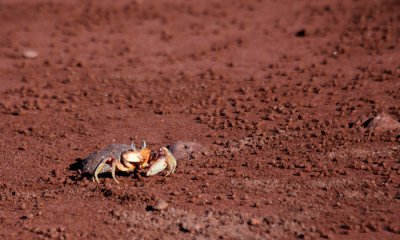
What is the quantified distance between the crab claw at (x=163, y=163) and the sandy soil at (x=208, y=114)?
0.50 feet

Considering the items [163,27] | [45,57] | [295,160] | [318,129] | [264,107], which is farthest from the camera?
[163,27]

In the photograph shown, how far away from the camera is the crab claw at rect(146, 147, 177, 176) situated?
786 centimetres

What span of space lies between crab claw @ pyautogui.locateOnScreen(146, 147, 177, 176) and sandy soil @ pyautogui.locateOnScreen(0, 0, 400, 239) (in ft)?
0.50

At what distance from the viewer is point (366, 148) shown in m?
8.56

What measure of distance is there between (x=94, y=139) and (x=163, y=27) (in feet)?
20.8

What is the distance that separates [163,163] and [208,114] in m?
2.48

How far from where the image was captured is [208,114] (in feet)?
33.5

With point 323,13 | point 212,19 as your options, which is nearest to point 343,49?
point 323,13

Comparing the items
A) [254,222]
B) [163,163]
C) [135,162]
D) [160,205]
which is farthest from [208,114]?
[254,222]

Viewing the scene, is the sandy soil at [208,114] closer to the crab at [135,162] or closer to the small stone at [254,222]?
the small stone at [254,222]

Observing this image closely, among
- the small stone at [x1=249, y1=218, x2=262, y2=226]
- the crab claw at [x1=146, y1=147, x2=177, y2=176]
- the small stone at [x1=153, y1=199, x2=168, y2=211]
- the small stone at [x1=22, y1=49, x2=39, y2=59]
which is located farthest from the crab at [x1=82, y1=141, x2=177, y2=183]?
the small stone at [x1=22, y1=49, x2=39, y2=59]

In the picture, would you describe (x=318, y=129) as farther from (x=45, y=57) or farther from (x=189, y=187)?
(x=45, y=57)

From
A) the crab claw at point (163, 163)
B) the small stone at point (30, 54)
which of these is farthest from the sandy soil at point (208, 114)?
the crab claw at point (163, 163)

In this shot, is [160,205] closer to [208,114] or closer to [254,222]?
[254,222]
